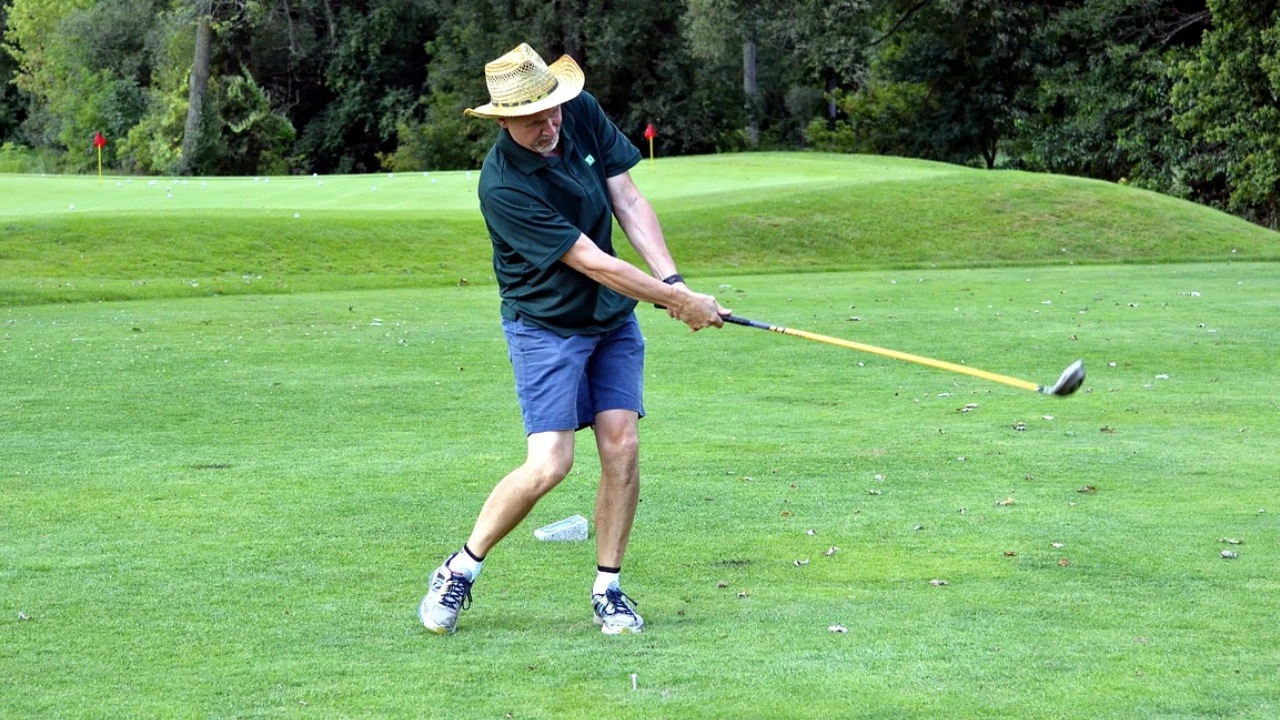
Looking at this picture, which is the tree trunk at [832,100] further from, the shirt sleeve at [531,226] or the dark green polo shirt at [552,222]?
the shirt sleeve at [531,226]

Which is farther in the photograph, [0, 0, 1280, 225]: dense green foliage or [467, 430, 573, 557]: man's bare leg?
[0, 0, 1280, 225]: dense green foliage

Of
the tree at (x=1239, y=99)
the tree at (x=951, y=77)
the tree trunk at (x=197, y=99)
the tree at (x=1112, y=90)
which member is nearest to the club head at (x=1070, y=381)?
the tree at (x=1239, y=99)

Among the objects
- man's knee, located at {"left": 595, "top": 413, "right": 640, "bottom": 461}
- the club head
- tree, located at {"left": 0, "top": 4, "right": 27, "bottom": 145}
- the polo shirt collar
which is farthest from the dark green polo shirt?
tree, located at {"left": 0, "top": 4, "right": 27, "bottom": 145}

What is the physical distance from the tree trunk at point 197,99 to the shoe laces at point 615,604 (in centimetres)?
4893

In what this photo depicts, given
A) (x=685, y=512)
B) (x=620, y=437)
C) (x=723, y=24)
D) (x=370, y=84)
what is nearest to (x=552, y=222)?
(x=620, y=437)

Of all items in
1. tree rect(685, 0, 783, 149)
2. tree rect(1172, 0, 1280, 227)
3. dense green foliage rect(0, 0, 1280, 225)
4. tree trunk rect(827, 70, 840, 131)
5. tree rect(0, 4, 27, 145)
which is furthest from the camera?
tree rect(0, 4, 27, 145)

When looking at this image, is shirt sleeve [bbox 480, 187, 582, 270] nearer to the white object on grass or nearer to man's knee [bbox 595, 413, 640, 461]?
man's knee [bbox 595, 413, 640, 461]

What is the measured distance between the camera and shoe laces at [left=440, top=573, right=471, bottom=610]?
5488 millimetres

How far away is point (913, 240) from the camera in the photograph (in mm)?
23938

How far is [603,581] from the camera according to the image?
5.64m

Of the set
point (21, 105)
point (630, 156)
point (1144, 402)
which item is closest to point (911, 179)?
point (1144, 402)

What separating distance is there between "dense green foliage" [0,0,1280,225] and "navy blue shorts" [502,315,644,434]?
31.1 metres

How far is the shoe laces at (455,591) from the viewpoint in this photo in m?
5.49

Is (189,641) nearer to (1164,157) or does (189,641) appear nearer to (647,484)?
(647,484)
